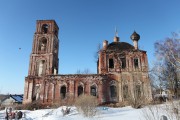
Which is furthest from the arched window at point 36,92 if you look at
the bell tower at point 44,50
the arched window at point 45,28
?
the arched window at point 45,28

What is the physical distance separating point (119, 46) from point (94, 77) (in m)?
7.36

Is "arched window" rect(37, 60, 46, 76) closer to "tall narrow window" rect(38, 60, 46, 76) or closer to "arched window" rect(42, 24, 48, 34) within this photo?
"tall narrow window" rect(38, 60, 46, 76)

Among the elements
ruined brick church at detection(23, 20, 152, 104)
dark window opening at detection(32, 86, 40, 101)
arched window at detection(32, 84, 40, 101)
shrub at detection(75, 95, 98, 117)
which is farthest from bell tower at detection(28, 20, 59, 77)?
shrub at detection(75, 95, 98, 117)

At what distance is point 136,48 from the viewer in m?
30.9

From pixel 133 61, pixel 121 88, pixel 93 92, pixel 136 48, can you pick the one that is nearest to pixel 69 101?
pixel 93 92

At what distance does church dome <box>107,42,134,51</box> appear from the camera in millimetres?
31078

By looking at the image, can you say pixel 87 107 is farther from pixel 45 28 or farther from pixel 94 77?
pixel 45 28

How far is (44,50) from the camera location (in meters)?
32.0

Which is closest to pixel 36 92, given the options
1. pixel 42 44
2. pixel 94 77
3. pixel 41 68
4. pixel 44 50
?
pixel 41 68

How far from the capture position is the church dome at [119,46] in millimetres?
31078

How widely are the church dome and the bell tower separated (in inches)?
372

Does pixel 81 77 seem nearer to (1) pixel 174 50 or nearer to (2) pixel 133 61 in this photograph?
(2) pixel 133 61

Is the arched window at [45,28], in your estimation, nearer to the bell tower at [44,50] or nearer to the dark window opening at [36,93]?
the bell tower at [44,50]

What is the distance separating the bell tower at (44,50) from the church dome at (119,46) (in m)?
9.44
